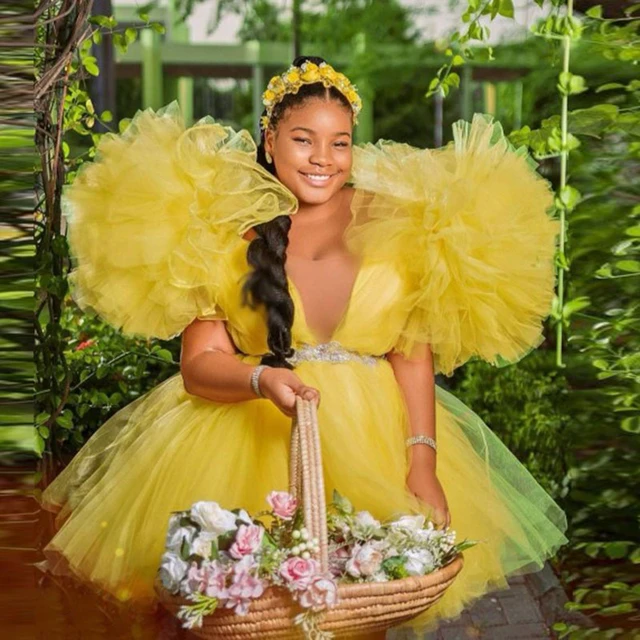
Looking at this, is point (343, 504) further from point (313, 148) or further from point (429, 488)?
point (313, 148)

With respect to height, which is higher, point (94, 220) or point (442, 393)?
point (94, 220)

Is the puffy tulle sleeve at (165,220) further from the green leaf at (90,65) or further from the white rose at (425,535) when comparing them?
the green leaf at (90,65)

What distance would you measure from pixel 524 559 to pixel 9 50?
181 cm

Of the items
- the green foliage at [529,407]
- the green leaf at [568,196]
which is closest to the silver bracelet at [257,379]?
the green leaf at [568,196]

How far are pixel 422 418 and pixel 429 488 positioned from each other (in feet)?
0.57

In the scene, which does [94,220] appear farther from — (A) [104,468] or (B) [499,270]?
(B) [499,270]

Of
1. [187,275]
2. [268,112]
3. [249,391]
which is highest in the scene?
[268,112]

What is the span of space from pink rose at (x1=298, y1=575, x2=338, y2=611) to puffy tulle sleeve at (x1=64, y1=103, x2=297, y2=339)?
2.70 ft

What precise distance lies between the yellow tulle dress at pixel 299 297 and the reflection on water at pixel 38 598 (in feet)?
1.54

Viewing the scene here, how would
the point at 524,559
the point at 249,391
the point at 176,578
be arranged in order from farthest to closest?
1. the point at 524,559
2. the point at 249,391
3. the point at 176,578

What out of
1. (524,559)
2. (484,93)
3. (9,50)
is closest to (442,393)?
(524,559)

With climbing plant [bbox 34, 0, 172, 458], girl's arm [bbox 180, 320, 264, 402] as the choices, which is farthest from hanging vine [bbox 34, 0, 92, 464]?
girl's arm [bbox 180, 320, 264, 402]

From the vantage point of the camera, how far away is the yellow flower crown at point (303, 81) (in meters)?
2.75

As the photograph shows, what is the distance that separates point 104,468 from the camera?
3.04 m
